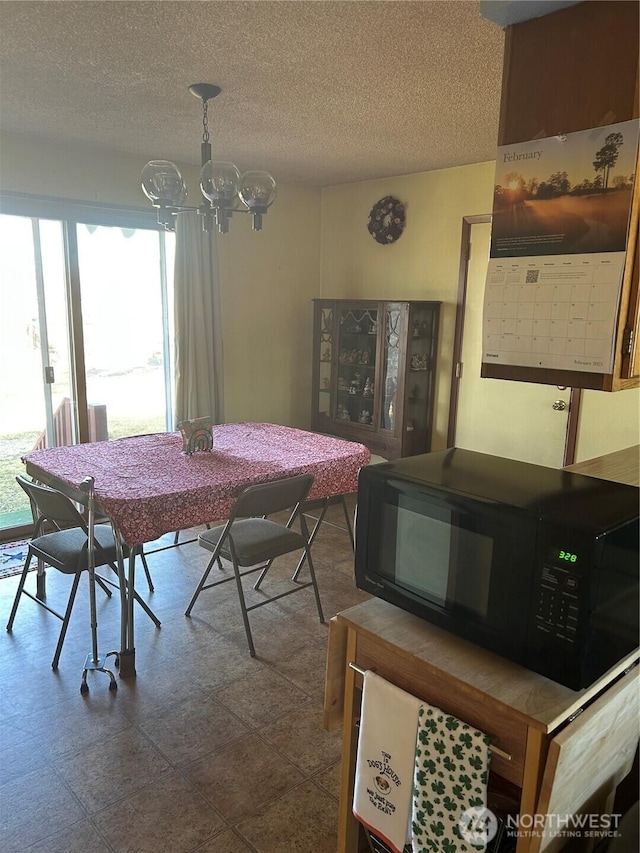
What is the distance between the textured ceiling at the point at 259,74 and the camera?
206 cm

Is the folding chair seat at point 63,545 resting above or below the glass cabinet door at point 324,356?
below

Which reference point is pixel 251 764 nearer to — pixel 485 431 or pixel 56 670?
pixel 56 670

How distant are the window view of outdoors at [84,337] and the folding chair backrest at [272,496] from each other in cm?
214

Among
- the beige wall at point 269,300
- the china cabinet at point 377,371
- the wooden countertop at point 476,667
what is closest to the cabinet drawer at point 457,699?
the wooden countertop at point 476,667

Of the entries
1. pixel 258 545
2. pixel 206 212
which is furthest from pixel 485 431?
pixel 206 212

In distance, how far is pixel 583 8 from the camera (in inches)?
50.2

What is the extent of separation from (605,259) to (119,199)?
3.71m

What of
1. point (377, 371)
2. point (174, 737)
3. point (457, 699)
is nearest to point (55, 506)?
point (174, 737)

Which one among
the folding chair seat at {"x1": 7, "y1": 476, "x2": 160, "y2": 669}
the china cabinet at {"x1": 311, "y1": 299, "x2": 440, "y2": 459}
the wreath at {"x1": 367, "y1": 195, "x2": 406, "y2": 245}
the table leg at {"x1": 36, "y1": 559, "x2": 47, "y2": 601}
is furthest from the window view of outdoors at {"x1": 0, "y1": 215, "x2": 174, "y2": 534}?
the wreath at {"x1": 367, "y1": 195, "x2": 406, "y2": 245}

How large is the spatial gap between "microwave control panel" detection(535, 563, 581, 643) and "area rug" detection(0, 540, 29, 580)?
3069mm

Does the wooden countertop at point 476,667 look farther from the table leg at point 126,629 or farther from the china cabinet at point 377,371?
the china cabinet at point 377,371

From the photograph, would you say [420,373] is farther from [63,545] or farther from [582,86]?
[582,86]

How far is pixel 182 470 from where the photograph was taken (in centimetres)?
288

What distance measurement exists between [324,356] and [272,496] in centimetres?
257
